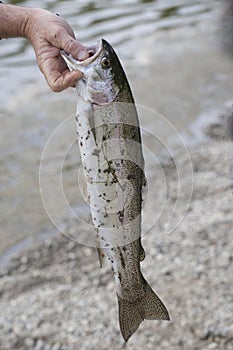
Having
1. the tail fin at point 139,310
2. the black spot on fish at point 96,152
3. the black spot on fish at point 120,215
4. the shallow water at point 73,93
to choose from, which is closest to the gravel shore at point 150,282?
the shallow water at point 73,93

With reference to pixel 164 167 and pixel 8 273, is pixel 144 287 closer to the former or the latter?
pixel 8 273

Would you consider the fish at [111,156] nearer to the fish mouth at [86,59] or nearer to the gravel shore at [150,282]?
the fish mouth at [86,59]

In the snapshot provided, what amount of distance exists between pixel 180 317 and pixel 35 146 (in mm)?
3274

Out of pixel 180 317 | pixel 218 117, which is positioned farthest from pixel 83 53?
pixel 218 117

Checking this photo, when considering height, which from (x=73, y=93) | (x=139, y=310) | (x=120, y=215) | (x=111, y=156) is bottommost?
(x=73, y=93)

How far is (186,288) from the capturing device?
408 centimetres

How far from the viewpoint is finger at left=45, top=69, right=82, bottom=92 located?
2.20 meters

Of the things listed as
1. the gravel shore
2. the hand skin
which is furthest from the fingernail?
the gravel shore

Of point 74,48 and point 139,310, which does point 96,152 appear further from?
point 139,310

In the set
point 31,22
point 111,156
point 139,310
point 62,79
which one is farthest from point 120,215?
point 31,22

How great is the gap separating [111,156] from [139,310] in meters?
0.61

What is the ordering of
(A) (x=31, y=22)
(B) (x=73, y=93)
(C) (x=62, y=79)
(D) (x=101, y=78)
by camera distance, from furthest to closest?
(B) (x=73, y=93), (A) (x=31, y=22), (C) (x=62, y=79), (D) (x=101, y=78)

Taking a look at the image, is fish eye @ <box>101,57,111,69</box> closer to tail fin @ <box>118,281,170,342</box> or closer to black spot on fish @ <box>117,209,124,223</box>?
black spot on fish @ <box>117,209,124,223</box>

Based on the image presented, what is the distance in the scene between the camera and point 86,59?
225 cm
